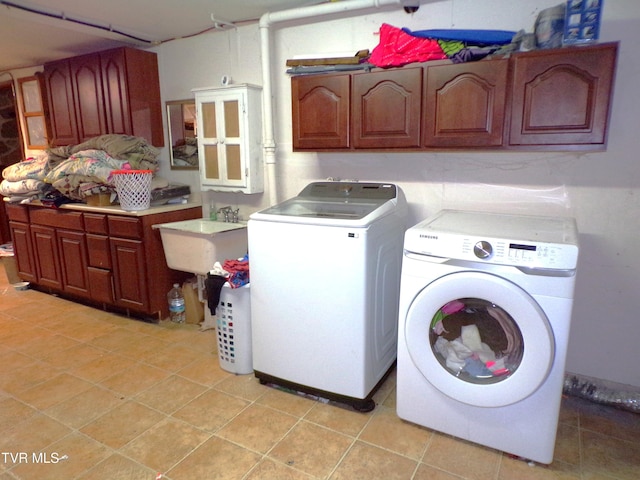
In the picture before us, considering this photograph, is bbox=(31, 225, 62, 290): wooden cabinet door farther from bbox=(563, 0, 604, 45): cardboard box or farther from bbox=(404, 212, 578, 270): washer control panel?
bbox=(563, 0, 604, 45): cardboard box

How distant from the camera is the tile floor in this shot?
1663mm

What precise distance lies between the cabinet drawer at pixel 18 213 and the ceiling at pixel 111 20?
52.4 inches

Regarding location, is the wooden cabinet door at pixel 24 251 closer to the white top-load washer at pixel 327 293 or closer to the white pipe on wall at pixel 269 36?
the white pipe on wall at pixel 269 36

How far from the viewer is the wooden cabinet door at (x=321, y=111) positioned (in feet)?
7.53

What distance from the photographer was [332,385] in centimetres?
205

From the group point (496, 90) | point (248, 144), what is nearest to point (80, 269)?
point (248, 144)

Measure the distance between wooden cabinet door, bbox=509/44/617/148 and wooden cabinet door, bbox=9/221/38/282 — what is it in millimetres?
3903

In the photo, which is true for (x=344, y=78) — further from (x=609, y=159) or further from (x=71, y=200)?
(x=71, y=200)

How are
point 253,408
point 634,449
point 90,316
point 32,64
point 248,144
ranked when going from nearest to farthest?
1. point 634,449
2. point 253,408
3. point 248,144
4. point 90,316
5. point 32,64

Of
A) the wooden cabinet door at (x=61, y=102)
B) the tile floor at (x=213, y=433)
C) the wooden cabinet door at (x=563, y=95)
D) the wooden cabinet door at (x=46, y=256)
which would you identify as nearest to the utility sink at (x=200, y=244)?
the tile floor at (x=213, y=433)

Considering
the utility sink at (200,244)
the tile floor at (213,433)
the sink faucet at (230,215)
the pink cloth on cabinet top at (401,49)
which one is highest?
the pink cloth on cabinet top at (401,49)

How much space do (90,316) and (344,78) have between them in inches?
103

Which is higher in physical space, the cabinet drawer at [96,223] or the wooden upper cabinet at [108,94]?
the wooden upper cabinet at [108,94]

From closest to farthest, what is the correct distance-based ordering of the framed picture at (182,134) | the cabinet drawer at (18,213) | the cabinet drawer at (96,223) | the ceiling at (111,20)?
the ceiling at (111,20), the cabinet drawer at (96,223), the framed picture at (182,134), the cabinet drawer at (18,213)
